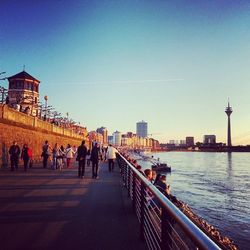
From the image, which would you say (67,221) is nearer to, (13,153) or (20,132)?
(13,153)

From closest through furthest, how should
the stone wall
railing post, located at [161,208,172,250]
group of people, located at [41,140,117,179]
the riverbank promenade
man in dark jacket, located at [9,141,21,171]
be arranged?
railing post, located at [161,208,172,250], the riverbank promenade, group of people, located at [41,140,117,179], man in dark jacket, located at [9,141,21,171], the stone wall

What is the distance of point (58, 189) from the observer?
10859 millimetres

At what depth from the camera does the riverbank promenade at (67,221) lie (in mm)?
4879

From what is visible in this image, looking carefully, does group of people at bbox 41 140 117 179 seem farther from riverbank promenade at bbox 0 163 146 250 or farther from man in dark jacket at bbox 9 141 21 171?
riverbank promenade at bbox 0 163 146 250

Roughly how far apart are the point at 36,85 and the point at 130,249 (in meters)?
72.0

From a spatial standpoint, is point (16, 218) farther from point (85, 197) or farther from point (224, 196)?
point (224, 196)

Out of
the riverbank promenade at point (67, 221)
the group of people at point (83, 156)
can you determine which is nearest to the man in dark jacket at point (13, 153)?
the group of people at point (83, 156)

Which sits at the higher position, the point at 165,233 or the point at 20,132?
the point at 20,132

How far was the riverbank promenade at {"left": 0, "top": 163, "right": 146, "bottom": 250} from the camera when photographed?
4.88 meters

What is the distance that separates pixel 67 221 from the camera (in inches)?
247

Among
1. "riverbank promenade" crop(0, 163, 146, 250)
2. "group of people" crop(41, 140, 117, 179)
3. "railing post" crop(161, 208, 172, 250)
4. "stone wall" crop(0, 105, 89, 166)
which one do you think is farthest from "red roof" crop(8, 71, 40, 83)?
"railing post" crop(161, 208, 172, 250)

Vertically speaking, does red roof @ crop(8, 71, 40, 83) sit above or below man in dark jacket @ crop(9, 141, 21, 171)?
above

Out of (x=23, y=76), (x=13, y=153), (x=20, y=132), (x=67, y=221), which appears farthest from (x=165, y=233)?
(x=23, y=76)

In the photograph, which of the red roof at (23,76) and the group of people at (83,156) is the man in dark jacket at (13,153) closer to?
the group of people at (83,156)
